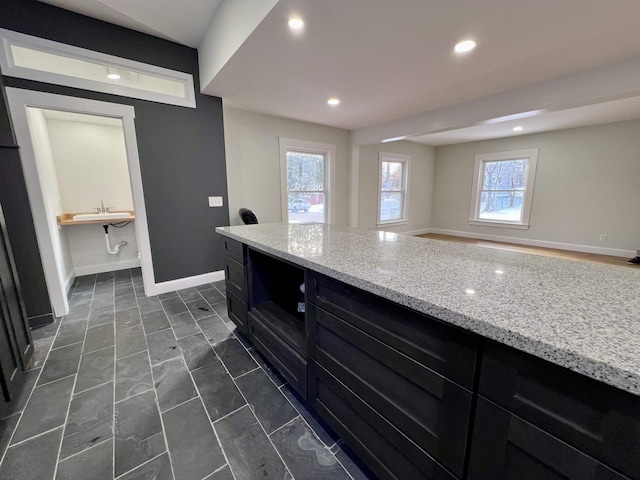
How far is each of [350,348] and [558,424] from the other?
0.66 metres

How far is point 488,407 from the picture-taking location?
26.0 inches

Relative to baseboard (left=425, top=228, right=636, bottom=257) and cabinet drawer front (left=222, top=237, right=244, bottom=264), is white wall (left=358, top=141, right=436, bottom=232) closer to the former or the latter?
baseboard (left=425, top=228, right=636, bottom=257)

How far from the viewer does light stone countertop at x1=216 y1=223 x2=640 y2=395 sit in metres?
0.51

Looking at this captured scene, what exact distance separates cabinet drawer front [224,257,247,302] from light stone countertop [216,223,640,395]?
Answer: 2.03 feet

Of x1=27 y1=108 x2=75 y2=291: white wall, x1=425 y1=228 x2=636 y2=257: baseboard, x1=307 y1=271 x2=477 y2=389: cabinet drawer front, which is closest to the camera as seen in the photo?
x1=307 y1=271 x2=477 y2=389: cabinet drawer front

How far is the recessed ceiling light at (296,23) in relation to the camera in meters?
1.76

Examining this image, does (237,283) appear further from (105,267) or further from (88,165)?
(88,165)

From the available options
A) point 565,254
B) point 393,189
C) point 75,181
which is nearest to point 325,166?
point 393,189

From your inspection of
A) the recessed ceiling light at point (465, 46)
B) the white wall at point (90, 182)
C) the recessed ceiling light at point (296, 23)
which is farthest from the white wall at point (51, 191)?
the recessed ceiling light at point (465, 46)

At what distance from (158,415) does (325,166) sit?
4366 millimetres

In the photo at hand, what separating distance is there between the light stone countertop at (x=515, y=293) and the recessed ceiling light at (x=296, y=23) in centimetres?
156

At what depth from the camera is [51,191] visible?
9.73 ft

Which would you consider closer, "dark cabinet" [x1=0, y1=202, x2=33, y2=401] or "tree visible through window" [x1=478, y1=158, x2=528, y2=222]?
"dark cabinet" [x1=0, y1=202, x2=33, y2=401]

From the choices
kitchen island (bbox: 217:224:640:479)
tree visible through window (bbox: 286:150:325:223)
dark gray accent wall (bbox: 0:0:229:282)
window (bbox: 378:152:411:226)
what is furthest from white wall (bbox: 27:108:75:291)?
window (bbox: 378:152:411:226)
